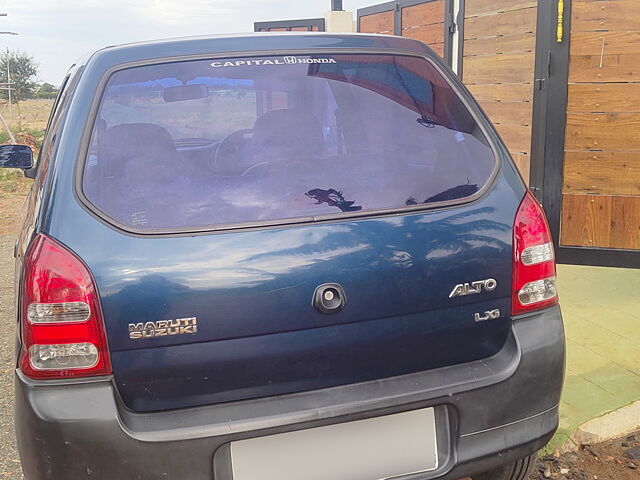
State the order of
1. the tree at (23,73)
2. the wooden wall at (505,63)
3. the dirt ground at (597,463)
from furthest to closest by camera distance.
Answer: the tree at (23,73), the wooden wall at (505,63), the dirt ground at (597,463)

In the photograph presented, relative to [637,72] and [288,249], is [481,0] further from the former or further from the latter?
[288,249]

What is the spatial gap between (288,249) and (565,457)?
Result: 1.88 meters

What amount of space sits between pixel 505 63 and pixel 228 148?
15.3ft

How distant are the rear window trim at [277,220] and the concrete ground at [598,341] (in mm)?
1501

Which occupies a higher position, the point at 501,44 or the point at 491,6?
the point at 491,6

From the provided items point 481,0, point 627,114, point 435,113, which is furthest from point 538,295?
point 481,0

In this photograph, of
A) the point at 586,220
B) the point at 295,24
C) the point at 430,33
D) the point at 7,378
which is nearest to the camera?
the point at 7,378

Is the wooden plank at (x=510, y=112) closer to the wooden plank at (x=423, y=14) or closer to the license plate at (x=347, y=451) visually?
the wooden plank at (x=423, y=14)

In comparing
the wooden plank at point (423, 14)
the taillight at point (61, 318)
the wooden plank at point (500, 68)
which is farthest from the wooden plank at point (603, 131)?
the taillight at point (61, 318)

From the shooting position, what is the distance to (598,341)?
445cm

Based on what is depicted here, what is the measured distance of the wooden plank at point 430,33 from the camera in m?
7.99

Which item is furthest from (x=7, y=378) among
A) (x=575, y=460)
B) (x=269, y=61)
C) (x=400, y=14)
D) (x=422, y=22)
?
(x=400, y=14)

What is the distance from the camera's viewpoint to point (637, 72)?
16.7ft

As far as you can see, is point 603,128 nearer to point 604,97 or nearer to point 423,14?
point 604,97
